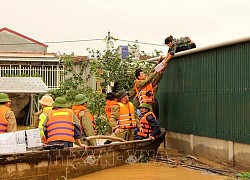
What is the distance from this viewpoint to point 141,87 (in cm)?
1454

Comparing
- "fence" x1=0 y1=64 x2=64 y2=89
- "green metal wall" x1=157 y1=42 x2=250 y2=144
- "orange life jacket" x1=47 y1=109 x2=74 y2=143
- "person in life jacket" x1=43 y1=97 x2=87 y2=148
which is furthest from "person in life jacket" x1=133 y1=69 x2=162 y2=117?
"fence" x1=0 y1=64 x2=64 y2=89

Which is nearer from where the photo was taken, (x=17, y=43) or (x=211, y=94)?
(x=211, y=94)

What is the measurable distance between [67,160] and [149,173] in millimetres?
2067

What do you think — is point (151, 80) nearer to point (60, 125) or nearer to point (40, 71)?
point (60, 125)

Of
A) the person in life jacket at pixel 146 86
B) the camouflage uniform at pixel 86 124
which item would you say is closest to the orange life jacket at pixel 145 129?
the person in life jacket at pixel 146 86

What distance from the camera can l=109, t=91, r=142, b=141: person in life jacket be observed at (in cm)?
1302

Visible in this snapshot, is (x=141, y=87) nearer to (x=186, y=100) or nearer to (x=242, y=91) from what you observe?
(x=186, y=100)

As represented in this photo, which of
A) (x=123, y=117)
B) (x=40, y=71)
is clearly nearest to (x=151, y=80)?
(x=123, y=117)

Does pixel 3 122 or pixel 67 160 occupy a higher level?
pixel 3 122

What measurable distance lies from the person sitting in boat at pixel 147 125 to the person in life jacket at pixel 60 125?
3.00 metres

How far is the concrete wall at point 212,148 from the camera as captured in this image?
1066cm

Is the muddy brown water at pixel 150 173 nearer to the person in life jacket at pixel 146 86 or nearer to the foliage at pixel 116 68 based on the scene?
the person in life jacket at pixel 146 86

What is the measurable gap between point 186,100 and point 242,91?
3065mm

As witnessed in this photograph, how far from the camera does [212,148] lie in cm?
1208
